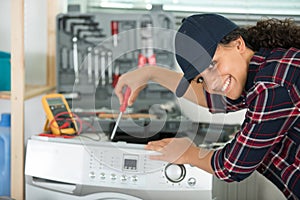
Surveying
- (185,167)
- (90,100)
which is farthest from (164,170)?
(90,100)

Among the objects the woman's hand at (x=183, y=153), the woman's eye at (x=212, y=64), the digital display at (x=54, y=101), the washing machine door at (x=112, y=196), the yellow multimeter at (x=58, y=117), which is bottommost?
the washing machine door at (x=112, y=196)

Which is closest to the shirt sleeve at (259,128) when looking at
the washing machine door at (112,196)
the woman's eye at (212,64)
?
the woman's eye at (212,64)

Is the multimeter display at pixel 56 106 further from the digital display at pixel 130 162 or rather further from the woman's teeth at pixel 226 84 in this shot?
the woman's teeth at pixel 226 84

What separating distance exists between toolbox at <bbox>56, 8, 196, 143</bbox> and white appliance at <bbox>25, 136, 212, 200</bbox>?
0.53 meters

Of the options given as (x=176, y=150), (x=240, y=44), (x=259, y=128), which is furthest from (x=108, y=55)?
(x=259, y=128)

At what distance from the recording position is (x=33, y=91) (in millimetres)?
2045

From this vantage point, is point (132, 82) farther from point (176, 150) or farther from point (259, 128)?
point (259, 128)

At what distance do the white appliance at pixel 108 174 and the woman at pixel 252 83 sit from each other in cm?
22

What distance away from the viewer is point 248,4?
268cm

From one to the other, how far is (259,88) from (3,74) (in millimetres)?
1220

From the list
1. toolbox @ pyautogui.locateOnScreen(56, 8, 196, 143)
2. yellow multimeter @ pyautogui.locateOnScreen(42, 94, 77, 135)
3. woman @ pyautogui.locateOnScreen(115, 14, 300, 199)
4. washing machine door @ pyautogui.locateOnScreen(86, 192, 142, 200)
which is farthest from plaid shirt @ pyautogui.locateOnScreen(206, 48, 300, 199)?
toolbox @ pyautogui.locateOnScreen(56, 8, 196, 143)

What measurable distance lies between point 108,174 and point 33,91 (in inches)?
22.2

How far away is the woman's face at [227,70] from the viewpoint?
1.27m

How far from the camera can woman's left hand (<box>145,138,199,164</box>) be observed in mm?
1445
